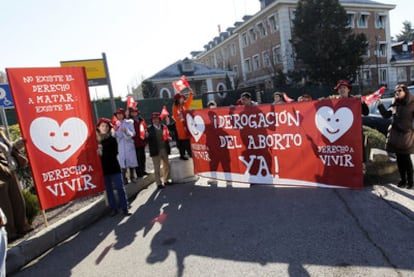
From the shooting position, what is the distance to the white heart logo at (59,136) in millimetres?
4668

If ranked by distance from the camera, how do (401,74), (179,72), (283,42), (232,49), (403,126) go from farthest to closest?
(232,49) → (401,74) → (179,72) → (283,42) → (403,126)

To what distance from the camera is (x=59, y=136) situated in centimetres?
486

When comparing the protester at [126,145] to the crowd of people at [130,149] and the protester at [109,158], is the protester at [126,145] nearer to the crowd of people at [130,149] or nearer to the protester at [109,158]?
the crowd of people at [130,149]

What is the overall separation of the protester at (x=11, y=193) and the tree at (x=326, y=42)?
89.3ft

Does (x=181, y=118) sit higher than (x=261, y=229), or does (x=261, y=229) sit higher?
(x=181, y=118)

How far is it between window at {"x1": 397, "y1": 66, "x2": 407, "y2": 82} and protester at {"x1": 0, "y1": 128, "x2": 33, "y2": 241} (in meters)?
46.8

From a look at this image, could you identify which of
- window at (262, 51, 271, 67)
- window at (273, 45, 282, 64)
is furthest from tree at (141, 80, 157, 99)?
window at (273, 45, 282, 64)

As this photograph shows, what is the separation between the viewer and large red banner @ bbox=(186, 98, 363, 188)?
4984 mm

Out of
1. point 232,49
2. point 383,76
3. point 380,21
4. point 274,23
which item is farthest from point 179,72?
point 380,21

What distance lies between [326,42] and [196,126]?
2473 cm

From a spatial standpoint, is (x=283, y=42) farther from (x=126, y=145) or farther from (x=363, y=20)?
(x=126, y=145)

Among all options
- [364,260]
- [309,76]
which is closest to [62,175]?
[364,260]

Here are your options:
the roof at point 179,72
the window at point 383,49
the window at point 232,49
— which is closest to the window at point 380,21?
the window at point 383,49

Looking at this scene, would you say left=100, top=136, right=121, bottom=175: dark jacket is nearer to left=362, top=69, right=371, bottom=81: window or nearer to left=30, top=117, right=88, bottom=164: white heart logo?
left=30, top=117, right=88, bottom=164: white heart logo
